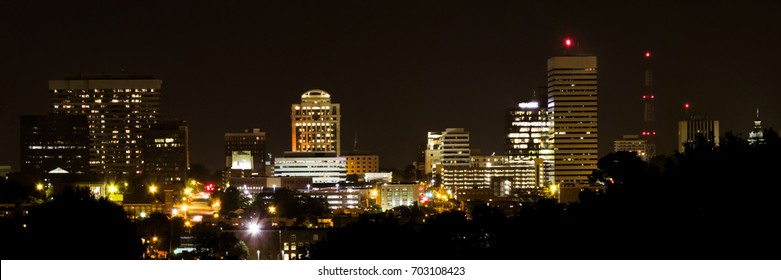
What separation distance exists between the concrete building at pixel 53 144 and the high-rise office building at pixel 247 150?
59.2 ft

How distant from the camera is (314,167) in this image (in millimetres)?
113938

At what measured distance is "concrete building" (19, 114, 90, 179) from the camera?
9238 centimetres

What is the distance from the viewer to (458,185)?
328 feet

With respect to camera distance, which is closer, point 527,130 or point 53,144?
point 53,144

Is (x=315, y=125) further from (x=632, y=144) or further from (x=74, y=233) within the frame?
(x=74, y=233)

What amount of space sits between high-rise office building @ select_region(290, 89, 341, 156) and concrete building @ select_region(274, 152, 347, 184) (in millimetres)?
7977

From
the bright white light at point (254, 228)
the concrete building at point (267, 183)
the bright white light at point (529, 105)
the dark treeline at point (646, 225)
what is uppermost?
the bright white light at point (529, 105)

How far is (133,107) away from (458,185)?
98.9ft

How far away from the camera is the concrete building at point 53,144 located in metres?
92.4

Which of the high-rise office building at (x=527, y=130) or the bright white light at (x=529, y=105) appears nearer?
the high-rise office building at (x=527, y=130)

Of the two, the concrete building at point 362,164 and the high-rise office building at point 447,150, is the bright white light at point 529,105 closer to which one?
the high-rise office building at point 447,150

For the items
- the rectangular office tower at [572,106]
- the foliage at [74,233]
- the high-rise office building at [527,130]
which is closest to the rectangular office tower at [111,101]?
the high-rise office building at [527,130]

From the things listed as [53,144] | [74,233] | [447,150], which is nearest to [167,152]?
[53,144]

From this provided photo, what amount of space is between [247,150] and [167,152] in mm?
25050
